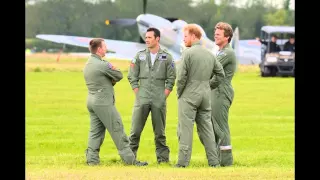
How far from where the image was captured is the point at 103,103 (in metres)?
11.0

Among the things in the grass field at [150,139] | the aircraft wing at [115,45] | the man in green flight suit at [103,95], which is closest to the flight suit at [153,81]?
the man in green flight suit at [103,95]

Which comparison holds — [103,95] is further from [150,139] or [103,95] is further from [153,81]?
[150,139]

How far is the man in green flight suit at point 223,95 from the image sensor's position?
1115 centimetres

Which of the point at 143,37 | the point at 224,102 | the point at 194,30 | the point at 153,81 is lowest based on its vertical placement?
the point at 224,102

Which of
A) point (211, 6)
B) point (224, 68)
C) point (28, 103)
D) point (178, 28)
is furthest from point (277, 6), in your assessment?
point (224, 68)

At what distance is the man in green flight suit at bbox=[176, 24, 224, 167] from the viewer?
35.1ft

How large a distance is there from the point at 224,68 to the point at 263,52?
36144 mm

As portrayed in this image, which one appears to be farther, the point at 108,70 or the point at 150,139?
the point at 150,139

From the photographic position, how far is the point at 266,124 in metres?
19.4

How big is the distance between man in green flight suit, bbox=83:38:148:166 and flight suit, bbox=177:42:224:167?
2.21 ft

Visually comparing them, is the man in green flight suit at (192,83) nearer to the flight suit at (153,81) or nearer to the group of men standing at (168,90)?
the group of men standing at (168,90)

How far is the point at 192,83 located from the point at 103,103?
1.13 metres

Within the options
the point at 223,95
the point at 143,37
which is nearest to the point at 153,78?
the point at 223,95

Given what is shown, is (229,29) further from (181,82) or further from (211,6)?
(211,6)
